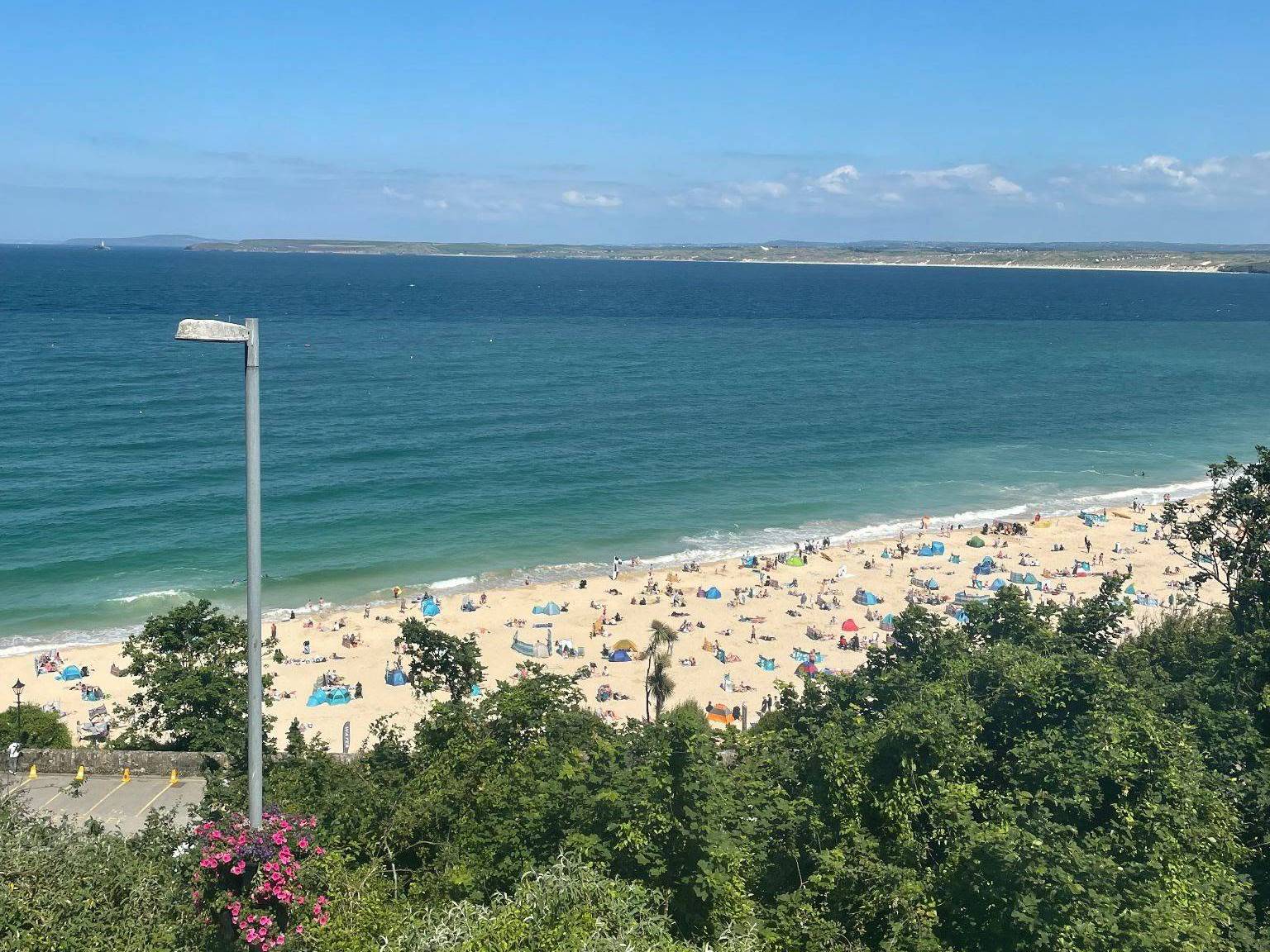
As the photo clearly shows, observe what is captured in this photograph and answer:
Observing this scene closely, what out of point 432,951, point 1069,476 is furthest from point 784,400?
point 432,951

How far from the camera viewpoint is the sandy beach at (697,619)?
33.2 metres

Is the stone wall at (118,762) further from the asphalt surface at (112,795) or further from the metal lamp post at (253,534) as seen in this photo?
the metal lamp post at (253,534)

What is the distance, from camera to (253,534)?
7223 millimetres

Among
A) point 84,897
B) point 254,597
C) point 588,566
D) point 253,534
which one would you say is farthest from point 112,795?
point 588,566

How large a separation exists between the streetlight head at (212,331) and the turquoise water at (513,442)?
35029 mm

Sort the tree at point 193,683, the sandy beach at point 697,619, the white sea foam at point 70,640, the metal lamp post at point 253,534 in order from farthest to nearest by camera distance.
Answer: the white sea foam at point 70,640 → the sandy beach at point 697,619 → the tree at point 193,683 → the metal lamp post at point 253,534

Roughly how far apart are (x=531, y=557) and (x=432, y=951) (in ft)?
125

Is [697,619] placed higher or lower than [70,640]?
higher

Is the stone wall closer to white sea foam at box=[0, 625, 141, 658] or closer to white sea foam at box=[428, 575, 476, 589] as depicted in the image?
white sea foam at box=[0, 625, 141, 658]

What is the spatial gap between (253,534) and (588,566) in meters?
38.1

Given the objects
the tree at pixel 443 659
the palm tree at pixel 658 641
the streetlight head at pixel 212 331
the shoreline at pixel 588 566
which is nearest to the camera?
the streetlight head at pixel 212 331

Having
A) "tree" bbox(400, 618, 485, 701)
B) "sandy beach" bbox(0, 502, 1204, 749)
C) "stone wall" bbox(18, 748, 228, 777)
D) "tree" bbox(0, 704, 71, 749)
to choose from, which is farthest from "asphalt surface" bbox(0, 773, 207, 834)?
"sandy beach" bbox(0, 502, 1204, 749)

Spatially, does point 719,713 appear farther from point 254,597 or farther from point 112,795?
point 254,597

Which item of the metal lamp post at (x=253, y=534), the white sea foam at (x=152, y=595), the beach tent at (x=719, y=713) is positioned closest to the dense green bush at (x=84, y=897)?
the metal lamp post at (x=253, y=534)
